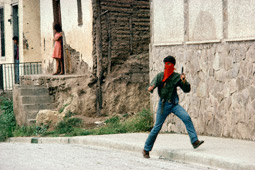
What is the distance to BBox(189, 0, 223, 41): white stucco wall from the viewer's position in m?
11.1

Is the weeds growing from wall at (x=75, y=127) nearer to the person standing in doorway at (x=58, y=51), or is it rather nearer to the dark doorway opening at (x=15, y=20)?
the person standing in doorway at (x=58, y=51)

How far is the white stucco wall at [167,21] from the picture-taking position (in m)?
12.2

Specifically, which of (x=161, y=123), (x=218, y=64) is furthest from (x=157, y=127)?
(x=218, y=64)

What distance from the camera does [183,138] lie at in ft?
36.9

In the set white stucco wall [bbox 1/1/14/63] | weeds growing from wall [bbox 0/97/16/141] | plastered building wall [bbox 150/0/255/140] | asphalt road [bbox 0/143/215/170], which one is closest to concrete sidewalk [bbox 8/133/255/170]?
asphalt road [bbox 0/143/215/170]

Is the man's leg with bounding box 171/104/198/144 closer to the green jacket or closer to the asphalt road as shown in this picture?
the green jacket

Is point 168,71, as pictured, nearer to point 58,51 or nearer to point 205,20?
point 205,20

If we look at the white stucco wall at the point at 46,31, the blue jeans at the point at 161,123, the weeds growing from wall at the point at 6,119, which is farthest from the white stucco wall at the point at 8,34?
the blue jeans at the point at 161,123

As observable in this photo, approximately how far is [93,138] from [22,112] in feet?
15.4

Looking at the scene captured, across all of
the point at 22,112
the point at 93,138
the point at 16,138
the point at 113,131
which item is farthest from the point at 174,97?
the point at 22,112

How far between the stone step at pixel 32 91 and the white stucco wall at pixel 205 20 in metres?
6.18

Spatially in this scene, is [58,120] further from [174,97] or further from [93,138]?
[174,97]

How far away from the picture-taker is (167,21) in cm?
1260

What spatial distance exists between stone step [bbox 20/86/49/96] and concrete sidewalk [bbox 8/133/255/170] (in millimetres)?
4031
